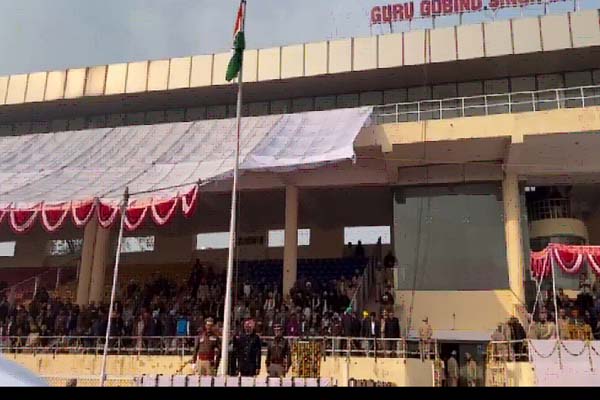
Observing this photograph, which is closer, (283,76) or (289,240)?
(289,240)

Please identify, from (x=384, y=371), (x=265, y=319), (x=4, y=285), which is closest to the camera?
(x=384, y=371)

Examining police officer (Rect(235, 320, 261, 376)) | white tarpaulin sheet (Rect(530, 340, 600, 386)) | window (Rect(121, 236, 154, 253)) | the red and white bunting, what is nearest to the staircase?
white tarpaulin sheet (Rect(530, 340, 600, 386))

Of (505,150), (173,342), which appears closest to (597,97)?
(505,150)

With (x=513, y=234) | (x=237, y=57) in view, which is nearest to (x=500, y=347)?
(x=513, y=234)

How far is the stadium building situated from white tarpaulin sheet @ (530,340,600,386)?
882mm

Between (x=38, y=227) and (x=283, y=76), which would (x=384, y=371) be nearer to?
(x=283, y=76)

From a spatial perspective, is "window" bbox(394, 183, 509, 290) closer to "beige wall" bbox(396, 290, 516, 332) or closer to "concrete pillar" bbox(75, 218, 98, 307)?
"beige wall" bbox(396, 290, 516, 332)

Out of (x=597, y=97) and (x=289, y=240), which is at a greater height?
(x=597, y=97)

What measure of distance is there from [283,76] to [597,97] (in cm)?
1050

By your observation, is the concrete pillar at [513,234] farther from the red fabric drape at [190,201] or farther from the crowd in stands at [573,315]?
the red fabric drape at [190,201]

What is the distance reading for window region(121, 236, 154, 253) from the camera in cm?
2909

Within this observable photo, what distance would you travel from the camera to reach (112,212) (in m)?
17.5

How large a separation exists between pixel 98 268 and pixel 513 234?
14.1 metres

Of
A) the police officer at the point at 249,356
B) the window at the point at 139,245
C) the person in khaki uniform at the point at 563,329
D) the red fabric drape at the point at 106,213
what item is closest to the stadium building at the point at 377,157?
Result: the red fabric drape at the point at 106,213
